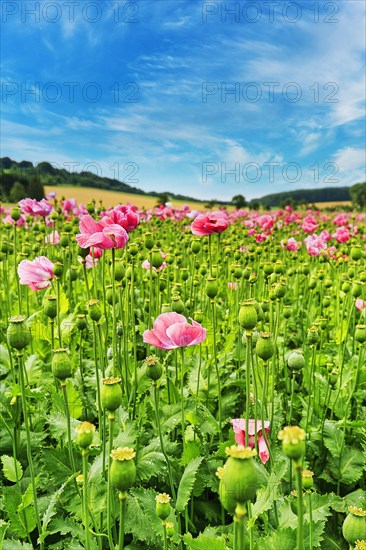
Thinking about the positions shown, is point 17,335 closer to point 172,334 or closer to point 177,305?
point 172,334

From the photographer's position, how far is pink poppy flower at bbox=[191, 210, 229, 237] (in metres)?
2.45

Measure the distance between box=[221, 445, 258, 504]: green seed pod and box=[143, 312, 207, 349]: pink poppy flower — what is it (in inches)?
29.5

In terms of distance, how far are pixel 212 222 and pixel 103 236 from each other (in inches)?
39.2

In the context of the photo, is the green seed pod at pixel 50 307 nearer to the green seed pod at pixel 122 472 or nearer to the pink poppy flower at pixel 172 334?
the pink poppy flower at pixel 172 334

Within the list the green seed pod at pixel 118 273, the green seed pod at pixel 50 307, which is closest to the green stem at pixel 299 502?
the green seed pod at pixel 118 273

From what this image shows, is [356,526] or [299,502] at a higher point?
[299,502]

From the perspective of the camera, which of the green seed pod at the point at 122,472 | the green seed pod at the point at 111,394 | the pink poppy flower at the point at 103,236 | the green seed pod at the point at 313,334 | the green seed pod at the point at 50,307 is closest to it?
the green seed pod at the point at 122,472

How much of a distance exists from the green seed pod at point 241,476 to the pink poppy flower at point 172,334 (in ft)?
2.46

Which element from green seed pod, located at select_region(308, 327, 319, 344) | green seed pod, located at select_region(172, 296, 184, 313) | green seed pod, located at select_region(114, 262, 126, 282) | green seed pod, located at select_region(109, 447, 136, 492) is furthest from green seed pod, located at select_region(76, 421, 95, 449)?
green seed pod, located at select_region(308, 327, 319, 344)

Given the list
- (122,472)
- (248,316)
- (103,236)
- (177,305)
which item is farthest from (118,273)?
(122,472)

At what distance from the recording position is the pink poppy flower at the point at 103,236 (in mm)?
1615

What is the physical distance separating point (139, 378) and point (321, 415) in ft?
3.03

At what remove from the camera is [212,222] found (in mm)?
2504

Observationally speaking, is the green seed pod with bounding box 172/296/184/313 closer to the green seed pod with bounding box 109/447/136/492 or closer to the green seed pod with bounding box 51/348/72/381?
the green seed pod with bounding box 51/348/72/381
